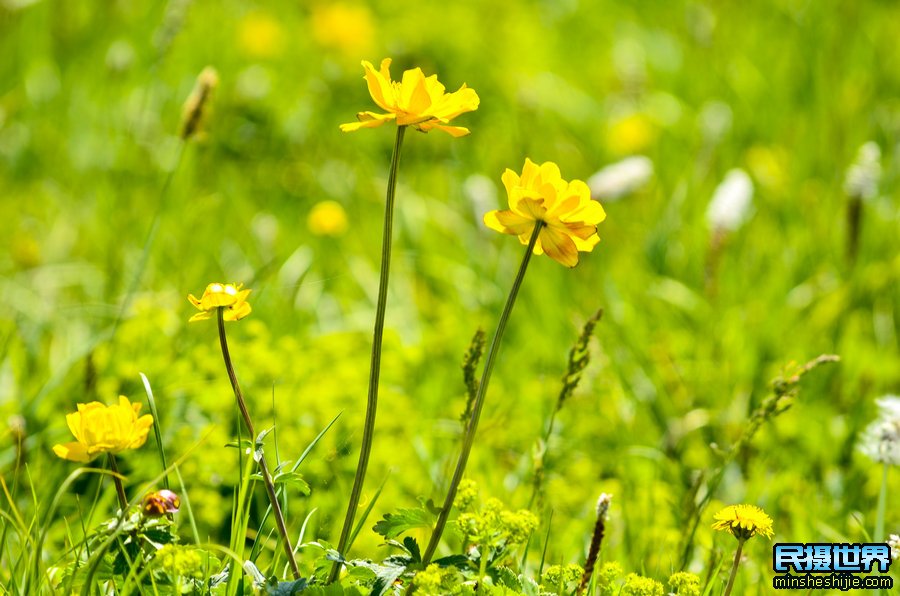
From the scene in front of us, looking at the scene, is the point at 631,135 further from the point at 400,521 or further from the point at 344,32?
the point at 400,521

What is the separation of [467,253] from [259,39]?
1.97 meters

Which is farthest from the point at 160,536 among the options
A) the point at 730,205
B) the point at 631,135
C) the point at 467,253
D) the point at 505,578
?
the point at 631,135

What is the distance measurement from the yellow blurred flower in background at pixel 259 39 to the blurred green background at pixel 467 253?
23mm

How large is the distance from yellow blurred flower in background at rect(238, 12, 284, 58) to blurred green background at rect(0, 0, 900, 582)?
2 centimetres

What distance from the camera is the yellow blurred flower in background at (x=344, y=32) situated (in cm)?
471

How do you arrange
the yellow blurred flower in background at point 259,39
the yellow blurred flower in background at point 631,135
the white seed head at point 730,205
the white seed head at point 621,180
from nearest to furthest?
the white seed head at point 730,205 < the white seed head at point 621,180 < the yellow blurred flower in background at point 631,135 < the yellow blurred flower in background at point 259,39

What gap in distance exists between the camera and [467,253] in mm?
3225

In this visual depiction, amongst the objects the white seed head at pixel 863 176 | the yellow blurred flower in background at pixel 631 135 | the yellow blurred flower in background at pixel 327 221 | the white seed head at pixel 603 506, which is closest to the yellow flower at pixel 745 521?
the white seed head at pixel 603 506

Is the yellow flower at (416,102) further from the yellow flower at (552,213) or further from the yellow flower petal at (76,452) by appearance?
the yellow flower petal at (76,452)

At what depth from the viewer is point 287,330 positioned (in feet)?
9.11

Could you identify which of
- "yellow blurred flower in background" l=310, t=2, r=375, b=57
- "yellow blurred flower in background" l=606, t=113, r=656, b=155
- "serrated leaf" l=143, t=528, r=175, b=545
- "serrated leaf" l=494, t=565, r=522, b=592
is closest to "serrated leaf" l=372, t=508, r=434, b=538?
"serrated leaf" l=494, t=565, r=522, b=592

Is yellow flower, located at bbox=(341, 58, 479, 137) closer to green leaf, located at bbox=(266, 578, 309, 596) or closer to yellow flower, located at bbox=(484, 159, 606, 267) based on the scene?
yellow flower, located at bbox=(484, 159, 606, 267)

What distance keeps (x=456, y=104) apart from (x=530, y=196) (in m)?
0.14

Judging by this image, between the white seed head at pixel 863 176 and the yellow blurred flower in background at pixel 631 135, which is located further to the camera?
the yellow blurred flower in background at pixel 631 135
